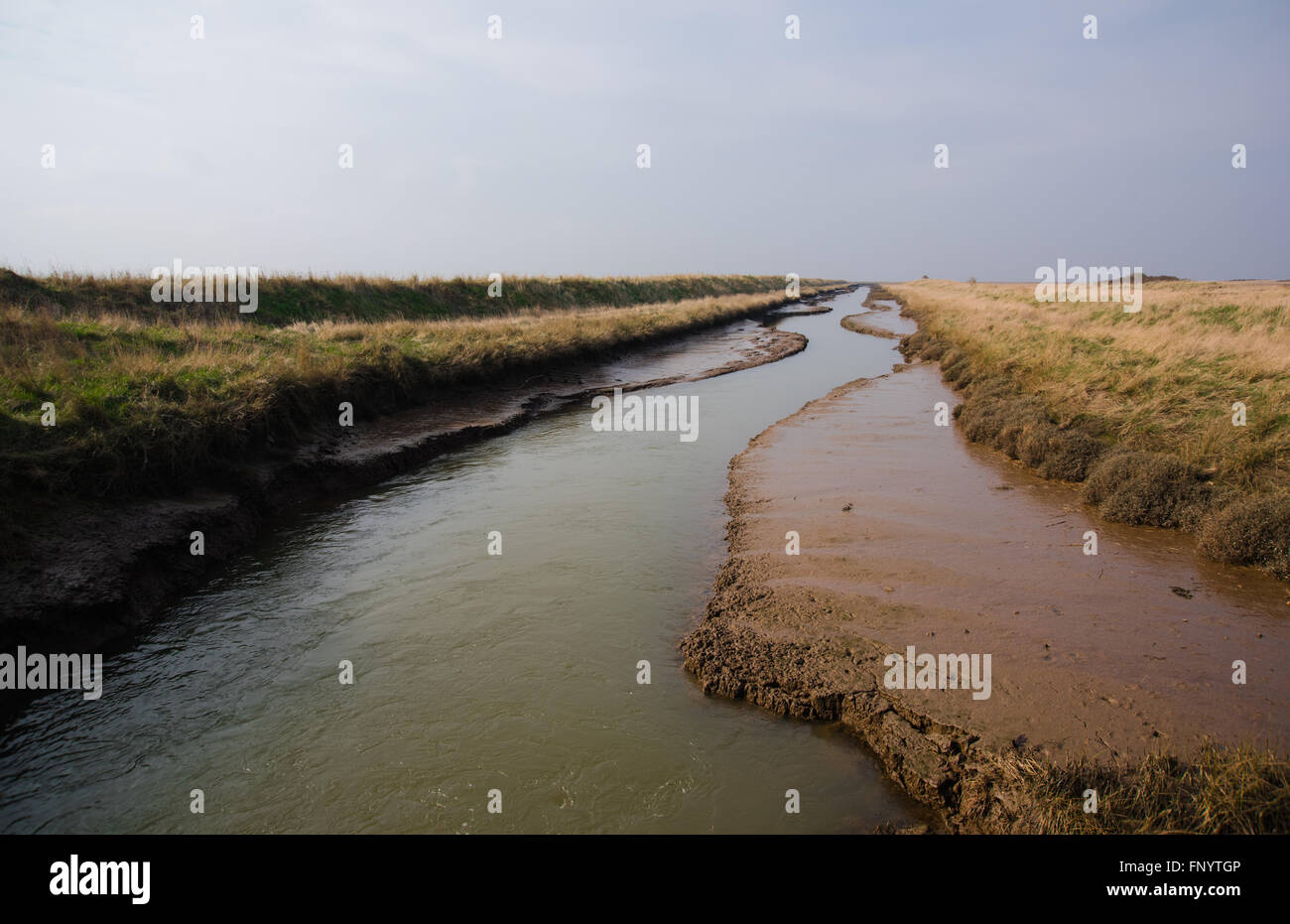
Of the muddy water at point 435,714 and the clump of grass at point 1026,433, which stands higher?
the clump of grass at point 1026,433

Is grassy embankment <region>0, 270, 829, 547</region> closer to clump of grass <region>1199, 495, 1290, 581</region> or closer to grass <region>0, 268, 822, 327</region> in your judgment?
grass <region>0, 268, 822, 327</region>

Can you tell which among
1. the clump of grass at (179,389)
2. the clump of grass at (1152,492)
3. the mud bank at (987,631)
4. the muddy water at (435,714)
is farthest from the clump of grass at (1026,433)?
the clump of grass at (179,389)

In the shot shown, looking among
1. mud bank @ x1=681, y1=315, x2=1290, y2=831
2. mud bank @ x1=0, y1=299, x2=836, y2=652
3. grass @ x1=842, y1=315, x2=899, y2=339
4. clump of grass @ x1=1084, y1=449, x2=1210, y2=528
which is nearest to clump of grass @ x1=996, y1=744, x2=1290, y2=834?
mud bank @ x1=681, y1=315, x2=1290, y2=831

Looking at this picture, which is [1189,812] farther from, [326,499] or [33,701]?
[326,499]

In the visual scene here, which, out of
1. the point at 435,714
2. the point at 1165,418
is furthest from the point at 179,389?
the point at 1165,418

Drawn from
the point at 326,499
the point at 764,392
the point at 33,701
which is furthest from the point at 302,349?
the point at 764,392

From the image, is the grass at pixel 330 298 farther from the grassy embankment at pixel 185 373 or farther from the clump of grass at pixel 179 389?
the clump of grass at pixel 179 389
